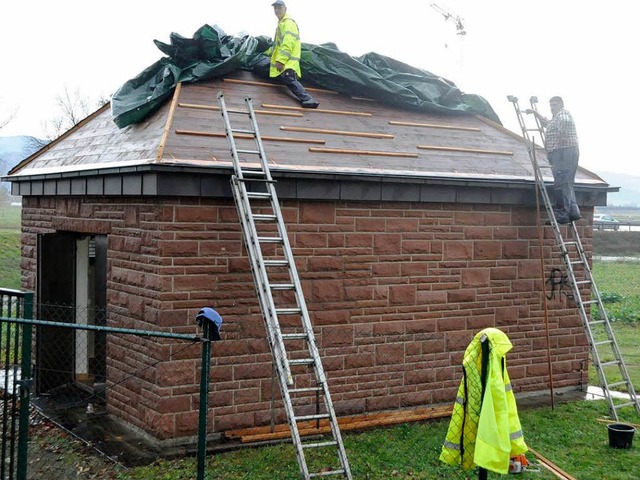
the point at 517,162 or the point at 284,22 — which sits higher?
the point at 284,22

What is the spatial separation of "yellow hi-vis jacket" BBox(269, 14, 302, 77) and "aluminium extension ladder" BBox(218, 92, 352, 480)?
5.32 ft

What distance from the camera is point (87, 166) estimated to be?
10.7 metres

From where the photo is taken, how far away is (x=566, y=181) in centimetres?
1139

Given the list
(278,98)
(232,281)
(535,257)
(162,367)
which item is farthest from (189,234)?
(535,257)

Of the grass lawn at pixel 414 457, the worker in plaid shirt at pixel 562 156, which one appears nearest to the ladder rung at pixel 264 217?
the grass lawn at pixel 414 457

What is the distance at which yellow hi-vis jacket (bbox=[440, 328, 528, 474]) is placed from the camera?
22.5 ft

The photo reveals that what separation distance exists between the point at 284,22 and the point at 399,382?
556 centimetres

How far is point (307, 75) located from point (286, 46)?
0.85 meters

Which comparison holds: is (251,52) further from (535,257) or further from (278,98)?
(535,257)

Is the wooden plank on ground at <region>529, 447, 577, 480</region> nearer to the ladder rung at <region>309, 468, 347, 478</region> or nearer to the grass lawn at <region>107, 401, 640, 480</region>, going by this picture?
the grass lawn at <region>107, 401, 640, 480</region>

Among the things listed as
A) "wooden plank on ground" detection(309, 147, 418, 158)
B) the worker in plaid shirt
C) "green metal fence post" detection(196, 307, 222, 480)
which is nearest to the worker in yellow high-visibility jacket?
"wooden plank on ground" detection(309, 147, 418, 158)

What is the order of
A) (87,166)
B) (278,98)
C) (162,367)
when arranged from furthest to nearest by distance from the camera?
(278,98) < (87,166) < (162,367)

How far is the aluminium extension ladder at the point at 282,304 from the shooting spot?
780cm

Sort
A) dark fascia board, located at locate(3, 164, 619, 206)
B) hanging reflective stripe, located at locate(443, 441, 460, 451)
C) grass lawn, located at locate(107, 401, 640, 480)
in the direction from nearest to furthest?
hanging reflective stripe, located at locate(443, 441, 460, 451) < grass lawn, located at locate(107, 401, 640, 480) < dark fascia board, located at locate(3, 164, 619, 206)
